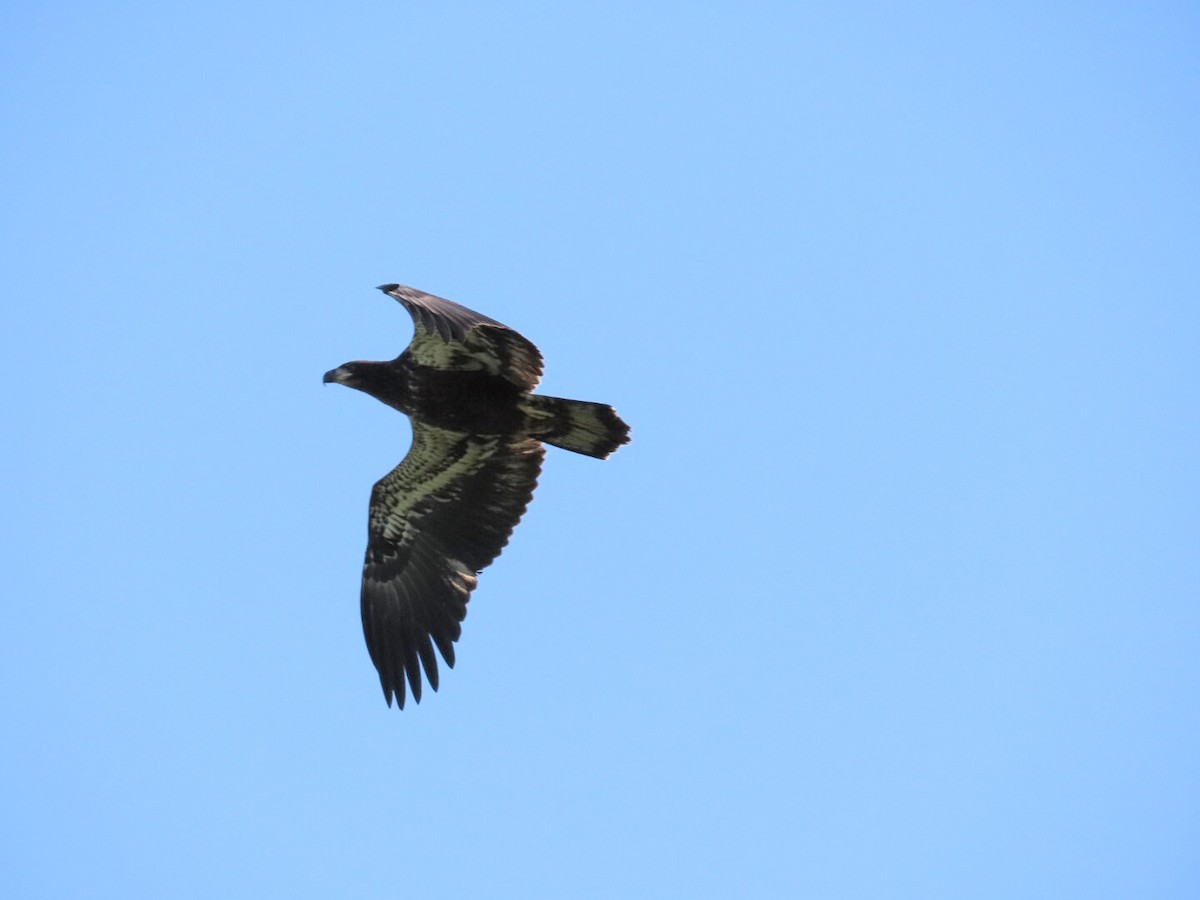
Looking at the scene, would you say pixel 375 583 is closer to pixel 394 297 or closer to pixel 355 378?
pixel 355 378

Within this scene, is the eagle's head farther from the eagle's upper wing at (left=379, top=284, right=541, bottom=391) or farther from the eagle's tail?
the eagle's tail

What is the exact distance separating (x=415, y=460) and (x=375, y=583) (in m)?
1.21

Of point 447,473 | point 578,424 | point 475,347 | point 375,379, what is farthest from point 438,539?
point 475,347

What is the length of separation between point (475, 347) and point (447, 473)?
4.89 ft

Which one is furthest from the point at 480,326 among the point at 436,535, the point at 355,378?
the point at 436,535

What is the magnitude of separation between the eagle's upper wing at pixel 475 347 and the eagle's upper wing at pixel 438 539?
73 cm

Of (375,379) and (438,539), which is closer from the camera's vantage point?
(375,379)

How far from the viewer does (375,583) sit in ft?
37.6

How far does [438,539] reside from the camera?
11.3 meters

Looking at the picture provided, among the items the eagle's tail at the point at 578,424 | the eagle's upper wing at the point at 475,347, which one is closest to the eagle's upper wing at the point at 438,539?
the eagle's tail at the point at 578,424

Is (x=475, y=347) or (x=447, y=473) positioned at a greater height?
(x=475, y=347)

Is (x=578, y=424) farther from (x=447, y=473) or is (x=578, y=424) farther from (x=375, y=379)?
(x=375, y=379)

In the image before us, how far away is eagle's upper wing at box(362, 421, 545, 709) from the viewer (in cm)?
1095

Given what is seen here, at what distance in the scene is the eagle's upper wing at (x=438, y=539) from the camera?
10953 mm
